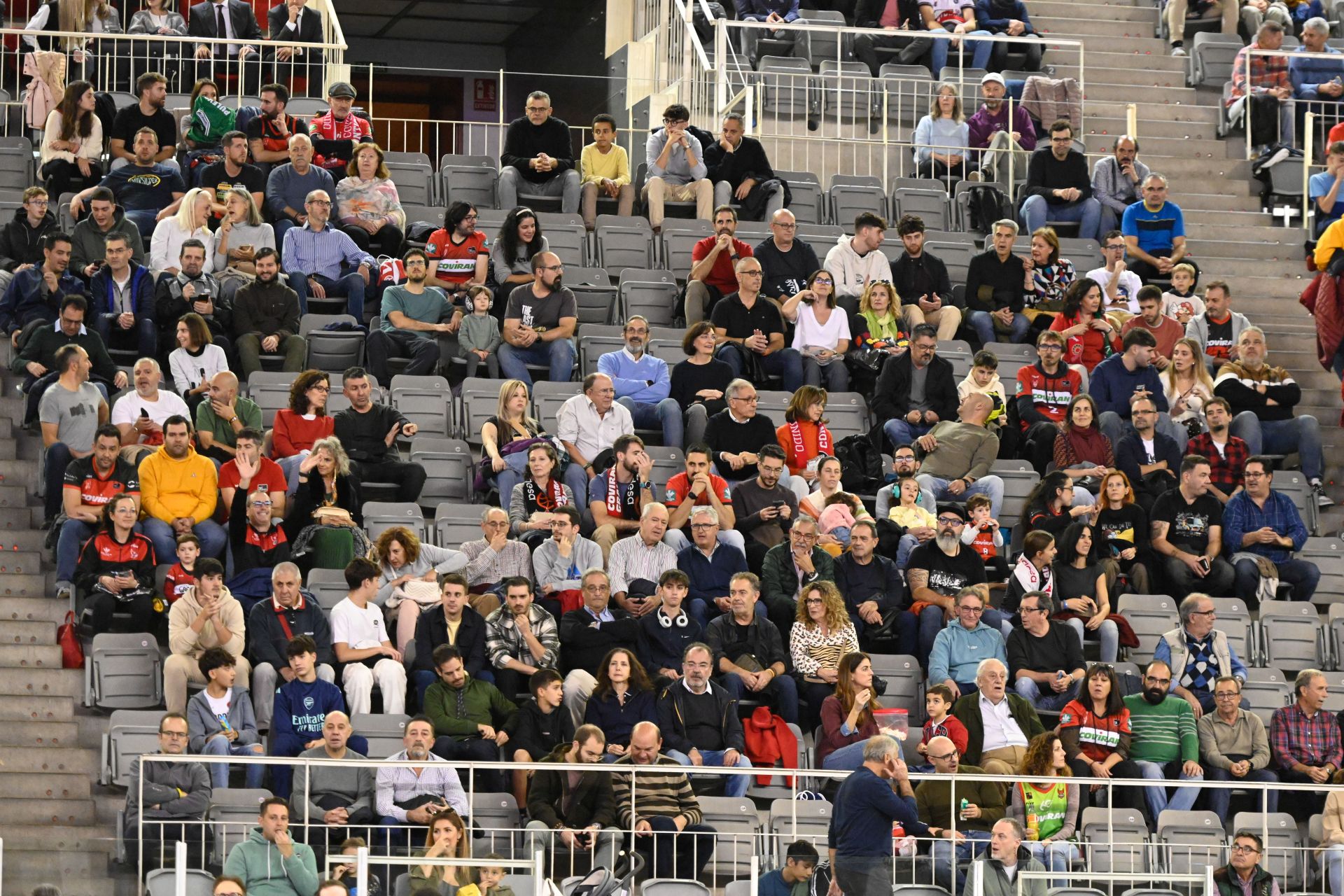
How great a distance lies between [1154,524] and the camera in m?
14.1

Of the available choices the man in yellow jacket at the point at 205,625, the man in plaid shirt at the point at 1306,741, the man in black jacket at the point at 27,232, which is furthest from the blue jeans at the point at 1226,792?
the man in black jacket at the point at 27,232

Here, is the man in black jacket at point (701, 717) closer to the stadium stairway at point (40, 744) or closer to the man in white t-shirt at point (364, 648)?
the man in white t-shirt at point (364, 648)

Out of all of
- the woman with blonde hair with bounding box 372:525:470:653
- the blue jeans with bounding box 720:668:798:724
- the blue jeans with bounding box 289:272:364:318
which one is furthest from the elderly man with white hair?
the blue jeans with bounding box 289:272:364:318

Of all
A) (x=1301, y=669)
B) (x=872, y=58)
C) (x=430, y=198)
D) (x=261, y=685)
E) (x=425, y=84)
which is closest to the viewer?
(x=261, y=685)

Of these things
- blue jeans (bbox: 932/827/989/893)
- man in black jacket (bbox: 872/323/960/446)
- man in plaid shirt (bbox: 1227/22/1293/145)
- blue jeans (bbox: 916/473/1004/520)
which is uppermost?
man in plaid shirt (bbox: 1227/22/1293/145)

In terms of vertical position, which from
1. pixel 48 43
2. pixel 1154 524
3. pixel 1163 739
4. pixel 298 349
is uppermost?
pixel 48 43

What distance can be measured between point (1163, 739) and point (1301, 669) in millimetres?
1499

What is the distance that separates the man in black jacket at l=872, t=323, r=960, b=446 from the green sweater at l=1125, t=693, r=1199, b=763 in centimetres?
256

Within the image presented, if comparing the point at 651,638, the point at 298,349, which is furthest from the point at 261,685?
the point at 298,349

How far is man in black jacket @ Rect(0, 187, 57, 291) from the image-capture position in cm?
1495

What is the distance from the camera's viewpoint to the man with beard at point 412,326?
14578mm

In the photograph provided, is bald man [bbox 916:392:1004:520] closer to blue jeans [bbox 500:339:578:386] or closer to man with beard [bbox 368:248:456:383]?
blue jeans [bbox 500:339:578:386]

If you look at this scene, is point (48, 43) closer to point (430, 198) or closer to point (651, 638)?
point (430, 198)

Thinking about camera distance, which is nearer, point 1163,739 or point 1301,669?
point 1163,739
